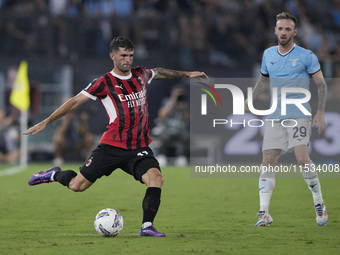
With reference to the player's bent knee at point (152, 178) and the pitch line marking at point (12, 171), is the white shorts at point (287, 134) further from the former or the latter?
the pitch line marking at point (12, 171)

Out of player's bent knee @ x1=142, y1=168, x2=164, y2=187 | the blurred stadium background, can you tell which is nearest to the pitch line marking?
the blurred stadium background

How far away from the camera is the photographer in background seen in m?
19.4

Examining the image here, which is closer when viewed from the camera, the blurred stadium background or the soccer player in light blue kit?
the soccer player in light blue kit

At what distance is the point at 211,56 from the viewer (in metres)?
20.8

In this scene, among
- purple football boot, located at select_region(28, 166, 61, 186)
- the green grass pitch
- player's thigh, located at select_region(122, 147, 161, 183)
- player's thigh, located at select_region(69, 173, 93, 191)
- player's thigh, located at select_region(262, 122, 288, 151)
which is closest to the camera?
the green grass pitch

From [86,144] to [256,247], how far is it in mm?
14056

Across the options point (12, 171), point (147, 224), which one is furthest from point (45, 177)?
point (12, 171)

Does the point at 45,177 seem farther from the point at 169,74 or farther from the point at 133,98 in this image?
the point at 169,74

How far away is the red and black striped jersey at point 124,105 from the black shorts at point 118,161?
0.23 ft

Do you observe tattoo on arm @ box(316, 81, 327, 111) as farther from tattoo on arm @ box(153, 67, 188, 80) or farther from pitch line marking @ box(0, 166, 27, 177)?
pitch line marking @ box(0, 166, 27, 177)

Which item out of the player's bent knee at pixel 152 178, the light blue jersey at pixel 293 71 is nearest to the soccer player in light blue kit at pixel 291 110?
the light blue jersey at pixel 293 71

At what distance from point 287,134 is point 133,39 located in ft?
43.0

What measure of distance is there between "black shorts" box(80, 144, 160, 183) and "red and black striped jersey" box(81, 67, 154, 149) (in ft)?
0.23

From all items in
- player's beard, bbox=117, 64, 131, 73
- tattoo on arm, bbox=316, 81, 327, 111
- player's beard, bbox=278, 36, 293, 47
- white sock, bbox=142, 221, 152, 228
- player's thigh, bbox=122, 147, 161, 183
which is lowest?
white sock, bbox=142, 221, 152, 228
